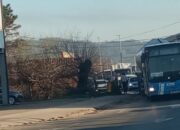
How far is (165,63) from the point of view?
119 feet

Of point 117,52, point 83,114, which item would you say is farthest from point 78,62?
point 117,52

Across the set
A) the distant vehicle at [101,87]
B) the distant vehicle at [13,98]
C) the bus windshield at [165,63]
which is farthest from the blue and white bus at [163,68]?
the distant vehicle at [101,87]

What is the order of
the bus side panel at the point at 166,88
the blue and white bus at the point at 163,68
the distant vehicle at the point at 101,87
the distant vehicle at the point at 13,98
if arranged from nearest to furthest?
1. the blue and white bus at the point at 163,68
2. the bus side panel at the point at 166,88
3. the distant vehicle at the point at 13,98
4. the distant vehicle at the point at 101,87

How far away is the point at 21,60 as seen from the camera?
63719mm

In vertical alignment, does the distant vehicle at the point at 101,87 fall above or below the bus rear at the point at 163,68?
below

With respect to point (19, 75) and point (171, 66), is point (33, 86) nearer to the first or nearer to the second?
point (19, 75)

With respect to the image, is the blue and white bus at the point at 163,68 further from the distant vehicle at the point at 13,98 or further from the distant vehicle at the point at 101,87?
the distant vehicle at the point at 101,87

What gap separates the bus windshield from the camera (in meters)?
36.1

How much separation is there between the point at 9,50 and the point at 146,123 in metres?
56.5

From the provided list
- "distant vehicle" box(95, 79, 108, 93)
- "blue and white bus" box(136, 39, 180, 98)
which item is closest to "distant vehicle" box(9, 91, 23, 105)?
"distant vehicle" box(95, 79, 108, 93)

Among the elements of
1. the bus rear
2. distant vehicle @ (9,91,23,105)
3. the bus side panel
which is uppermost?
the bus rear

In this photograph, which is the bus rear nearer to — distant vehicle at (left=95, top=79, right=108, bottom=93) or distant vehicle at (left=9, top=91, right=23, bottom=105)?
distant vehicle at (left=9, top=91, right=23, bottom=105)

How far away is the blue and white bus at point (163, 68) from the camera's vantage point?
36.0 m

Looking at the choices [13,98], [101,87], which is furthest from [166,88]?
[101,87]
